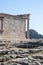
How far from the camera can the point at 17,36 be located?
31281mm

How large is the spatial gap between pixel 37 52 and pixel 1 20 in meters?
17.5

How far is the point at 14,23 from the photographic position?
103 feet

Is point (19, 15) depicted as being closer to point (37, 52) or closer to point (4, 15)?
point (4, 15)

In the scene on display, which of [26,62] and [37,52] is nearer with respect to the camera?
[26,62]

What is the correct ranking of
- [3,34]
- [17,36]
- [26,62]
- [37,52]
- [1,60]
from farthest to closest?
[17,36]
[3,34]
[37,52]
[1,60]
[26,62]

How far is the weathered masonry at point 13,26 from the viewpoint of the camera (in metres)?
29.5

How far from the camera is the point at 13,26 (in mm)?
31172

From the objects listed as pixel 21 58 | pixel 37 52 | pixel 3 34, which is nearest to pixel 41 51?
pixel 37 52

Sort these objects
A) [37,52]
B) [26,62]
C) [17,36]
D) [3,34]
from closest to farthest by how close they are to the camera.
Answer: [26,62]
[37,52]
[3,34]
[17,36]

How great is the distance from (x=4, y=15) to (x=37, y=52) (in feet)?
58.0

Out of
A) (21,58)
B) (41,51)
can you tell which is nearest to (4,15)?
(41,51)

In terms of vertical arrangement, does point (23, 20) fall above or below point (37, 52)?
above

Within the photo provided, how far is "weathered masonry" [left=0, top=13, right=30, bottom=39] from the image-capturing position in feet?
96.7

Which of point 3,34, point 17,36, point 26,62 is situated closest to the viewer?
point 26,62
